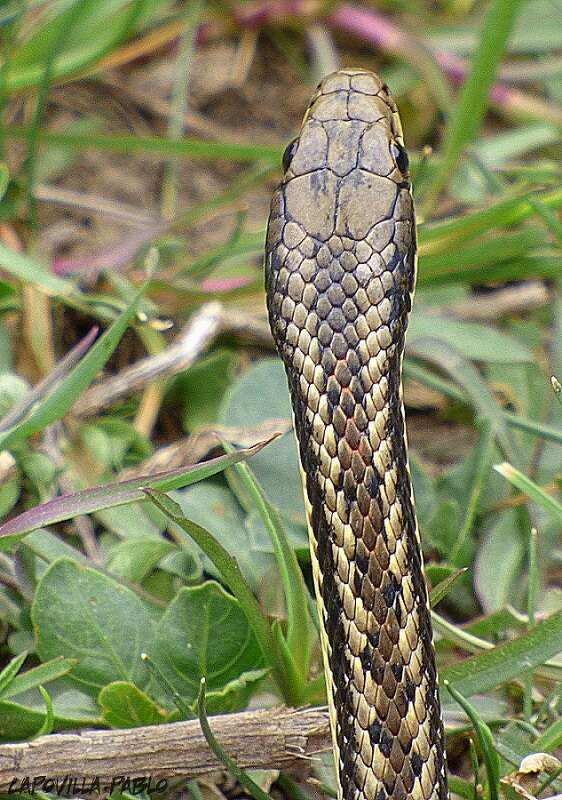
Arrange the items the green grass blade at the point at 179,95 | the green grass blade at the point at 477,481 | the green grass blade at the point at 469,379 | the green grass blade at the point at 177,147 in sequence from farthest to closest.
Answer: the green grass blade at the point at 179,95 → the green grass blade at the point at 177,147 → the green grass blade at the point at 469,379 → the green grass blade at the point at 477,481

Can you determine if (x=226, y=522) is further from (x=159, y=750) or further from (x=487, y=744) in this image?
(x=487, y=744)

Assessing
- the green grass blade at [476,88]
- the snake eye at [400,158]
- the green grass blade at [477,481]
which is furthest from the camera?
the green grass blade at [476,88]

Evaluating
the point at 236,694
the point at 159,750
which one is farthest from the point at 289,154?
the point at 159,750

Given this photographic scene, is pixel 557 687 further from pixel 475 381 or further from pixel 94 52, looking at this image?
pixel 94 52

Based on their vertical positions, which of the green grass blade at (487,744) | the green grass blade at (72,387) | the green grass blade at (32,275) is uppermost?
the green grass blade at (32,275)

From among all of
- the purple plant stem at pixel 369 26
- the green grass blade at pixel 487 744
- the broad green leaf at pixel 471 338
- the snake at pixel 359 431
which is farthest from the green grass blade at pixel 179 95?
the green grass blade at pixel 487 744

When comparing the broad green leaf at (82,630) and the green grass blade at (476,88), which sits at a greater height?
the green grass blade at (476,88)

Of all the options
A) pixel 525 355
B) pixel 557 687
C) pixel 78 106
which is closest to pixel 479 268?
pixel 525 355

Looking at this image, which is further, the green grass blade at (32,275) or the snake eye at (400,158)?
the green grass blade at (32,275)

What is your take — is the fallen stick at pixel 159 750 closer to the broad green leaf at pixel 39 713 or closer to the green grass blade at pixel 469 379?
the broad green leaf at pixel 39 713
